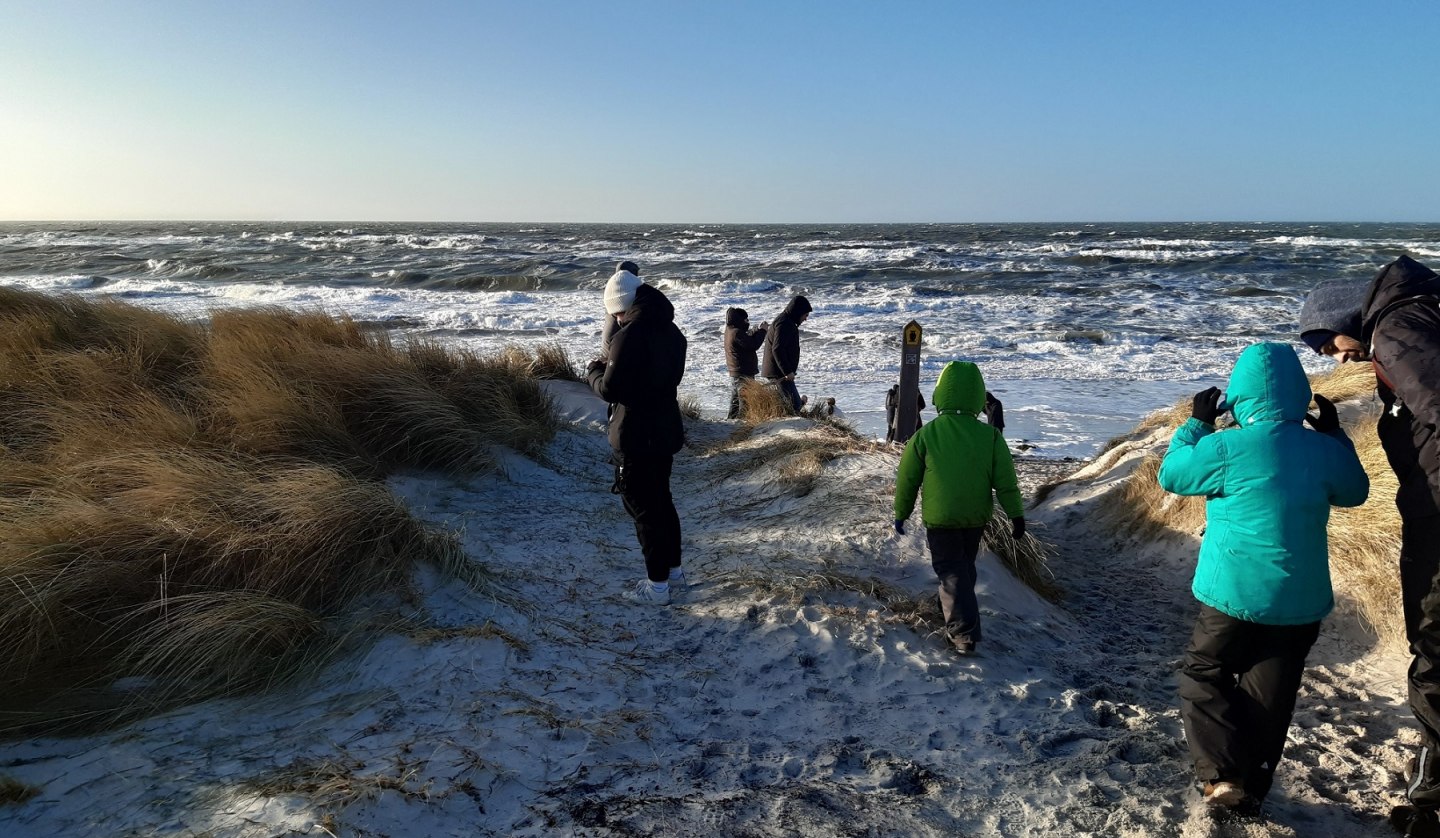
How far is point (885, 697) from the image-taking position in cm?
345

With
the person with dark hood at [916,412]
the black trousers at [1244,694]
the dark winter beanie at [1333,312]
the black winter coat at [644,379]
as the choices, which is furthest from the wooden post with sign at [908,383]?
the black trousers at [1244,694]

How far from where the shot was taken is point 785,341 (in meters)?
9.36

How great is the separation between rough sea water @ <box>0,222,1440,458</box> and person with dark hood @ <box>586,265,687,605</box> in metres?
6.38

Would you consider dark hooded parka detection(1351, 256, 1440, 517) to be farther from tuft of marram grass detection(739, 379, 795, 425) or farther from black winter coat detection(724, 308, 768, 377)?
black winter coat detection(724, 308, 768, 377)

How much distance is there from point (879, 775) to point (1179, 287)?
29.6 metres

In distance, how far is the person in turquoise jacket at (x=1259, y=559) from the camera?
100 inches

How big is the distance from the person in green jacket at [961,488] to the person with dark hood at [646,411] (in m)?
1.34

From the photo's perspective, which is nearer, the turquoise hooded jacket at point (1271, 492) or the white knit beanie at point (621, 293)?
the turquoise hooded jacket at point (1271, 492)

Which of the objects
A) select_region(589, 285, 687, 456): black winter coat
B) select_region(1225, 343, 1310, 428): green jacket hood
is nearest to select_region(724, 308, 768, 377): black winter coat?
select_region(589, 285, 687, 456): black winter coat

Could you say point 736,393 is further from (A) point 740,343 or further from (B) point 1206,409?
(B) point 1206,409

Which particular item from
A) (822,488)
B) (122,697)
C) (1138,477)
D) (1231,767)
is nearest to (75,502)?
(122,697)

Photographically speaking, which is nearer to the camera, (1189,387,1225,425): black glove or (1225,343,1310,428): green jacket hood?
Answer: (1225,343,1310,428): green jacket hood

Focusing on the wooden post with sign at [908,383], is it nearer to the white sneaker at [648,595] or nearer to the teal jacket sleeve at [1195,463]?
the white sneaker at [648,595]

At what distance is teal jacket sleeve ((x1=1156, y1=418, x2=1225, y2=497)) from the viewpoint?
266 centimetres
